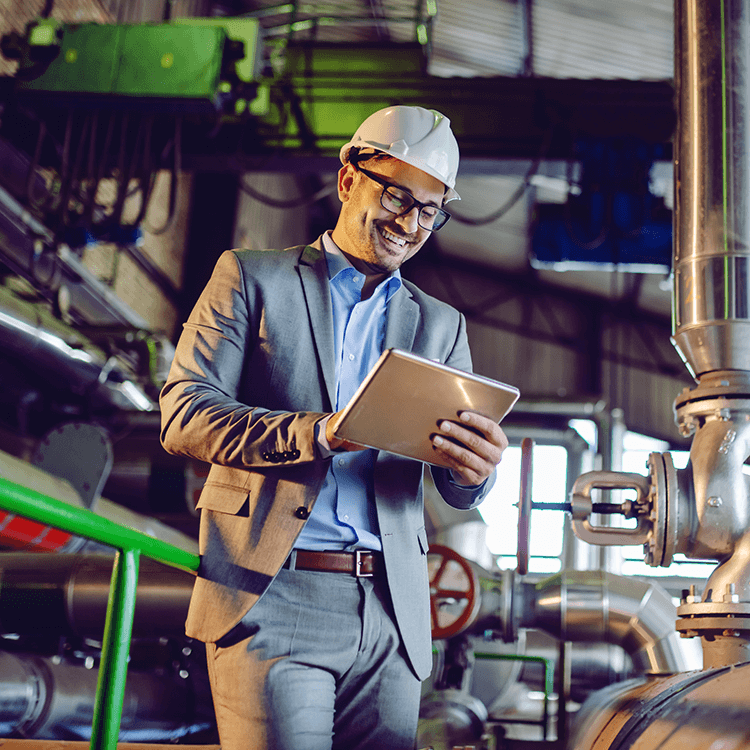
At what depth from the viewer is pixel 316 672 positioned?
1399 mm

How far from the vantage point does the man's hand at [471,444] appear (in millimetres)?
1353

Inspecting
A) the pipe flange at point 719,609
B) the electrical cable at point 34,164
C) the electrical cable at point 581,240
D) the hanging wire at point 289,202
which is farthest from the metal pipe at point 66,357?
the pipe flange at point 719,609

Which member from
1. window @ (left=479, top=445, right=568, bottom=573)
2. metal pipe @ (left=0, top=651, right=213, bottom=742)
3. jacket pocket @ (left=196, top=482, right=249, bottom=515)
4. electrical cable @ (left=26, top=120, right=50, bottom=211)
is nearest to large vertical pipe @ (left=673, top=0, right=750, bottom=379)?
jacket pocket @ (left=196, top=482, right=249, bottom=515)

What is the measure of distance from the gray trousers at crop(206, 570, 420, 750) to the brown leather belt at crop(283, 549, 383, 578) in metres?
0.01

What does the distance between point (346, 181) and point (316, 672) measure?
99cm

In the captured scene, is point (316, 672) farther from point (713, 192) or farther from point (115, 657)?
point (713, 192)

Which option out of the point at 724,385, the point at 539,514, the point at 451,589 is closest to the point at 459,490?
the point at 724,385

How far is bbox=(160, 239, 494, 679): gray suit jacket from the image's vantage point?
4.58ft

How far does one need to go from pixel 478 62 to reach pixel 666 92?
4.71m

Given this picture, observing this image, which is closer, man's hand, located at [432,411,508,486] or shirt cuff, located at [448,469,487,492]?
man's hand, located at [432,411,508,486]

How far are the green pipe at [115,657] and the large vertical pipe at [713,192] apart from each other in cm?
166

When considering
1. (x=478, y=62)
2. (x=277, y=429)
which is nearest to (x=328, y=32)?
(x=478, y=62)

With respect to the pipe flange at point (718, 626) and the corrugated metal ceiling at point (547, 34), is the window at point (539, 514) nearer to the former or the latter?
the corrugated metal ceiling at point (547, 34)

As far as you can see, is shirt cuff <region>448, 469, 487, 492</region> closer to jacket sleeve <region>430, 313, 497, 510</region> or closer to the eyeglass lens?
jacket sleeve <region>430, 313, 497, 510</region>
